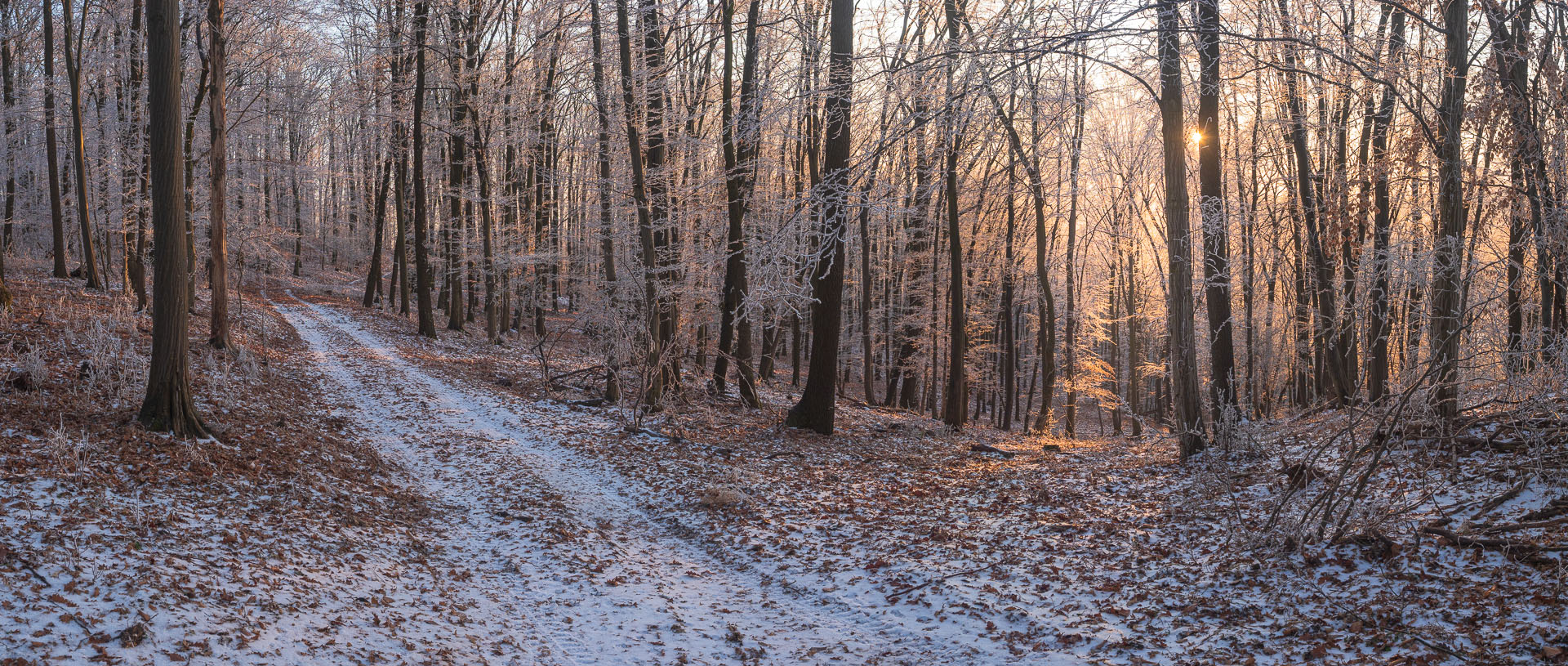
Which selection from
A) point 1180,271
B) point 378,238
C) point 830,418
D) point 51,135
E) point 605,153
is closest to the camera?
point 1180,271

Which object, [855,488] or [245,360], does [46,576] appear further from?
[245,360]

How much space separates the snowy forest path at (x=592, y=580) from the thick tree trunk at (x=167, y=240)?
2368 millimetres

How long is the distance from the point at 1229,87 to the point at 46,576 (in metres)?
15.6

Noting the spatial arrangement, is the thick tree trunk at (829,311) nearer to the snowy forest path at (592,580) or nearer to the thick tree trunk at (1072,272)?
the snowy forest path at (592,580)

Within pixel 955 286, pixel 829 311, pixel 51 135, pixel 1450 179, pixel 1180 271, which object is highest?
pixel 51 135

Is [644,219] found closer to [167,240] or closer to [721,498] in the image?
[721,498]

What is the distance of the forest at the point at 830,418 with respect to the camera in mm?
4617

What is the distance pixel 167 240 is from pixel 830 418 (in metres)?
8.56

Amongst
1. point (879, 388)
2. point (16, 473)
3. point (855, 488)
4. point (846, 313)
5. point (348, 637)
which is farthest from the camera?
point (879, 388)

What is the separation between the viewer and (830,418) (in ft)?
40.7

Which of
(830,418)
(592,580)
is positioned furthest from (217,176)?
(592,580)

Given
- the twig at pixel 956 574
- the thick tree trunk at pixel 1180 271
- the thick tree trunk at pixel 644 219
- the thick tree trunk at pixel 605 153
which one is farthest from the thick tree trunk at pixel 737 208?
the twig at pixel 956 574

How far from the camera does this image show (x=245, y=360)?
1274 cm

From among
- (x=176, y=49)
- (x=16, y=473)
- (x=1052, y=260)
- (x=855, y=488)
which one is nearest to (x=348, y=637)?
(x=16, y=473)
